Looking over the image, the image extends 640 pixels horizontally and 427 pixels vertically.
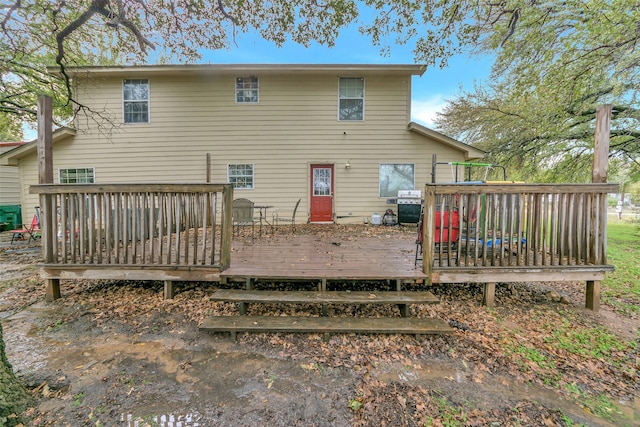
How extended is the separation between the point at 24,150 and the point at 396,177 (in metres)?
11.7

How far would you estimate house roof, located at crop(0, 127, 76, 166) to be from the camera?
8.20 metres

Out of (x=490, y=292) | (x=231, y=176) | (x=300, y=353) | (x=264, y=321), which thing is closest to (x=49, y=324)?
(x=264, y=321)

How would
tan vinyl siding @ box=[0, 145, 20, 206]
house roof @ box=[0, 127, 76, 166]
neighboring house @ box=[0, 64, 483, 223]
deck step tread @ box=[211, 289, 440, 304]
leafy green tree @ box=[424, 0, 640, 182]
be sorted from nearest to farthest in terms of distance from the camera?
deck step tread @ box=[211, 289, 440, 304]
leafy green tree @ box=[424, 0, 640, 182]
house roof @ box=[0, 127, 76, 166]
neighboring house @ box=[0, 64, 483, 223]
tan vinyl siding @ box=[0, 145, 20, 206]

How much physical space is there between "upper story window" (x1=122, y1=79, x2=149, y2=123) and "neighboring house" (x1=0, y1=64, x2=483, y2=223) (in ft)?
0.10

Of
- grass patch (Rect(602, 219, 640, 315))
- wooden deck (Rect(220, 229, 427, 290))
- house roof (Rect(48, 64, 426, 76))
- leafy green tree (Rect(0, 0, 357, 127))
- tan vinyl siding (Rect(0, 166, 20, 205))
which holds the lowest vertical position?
grass patch (Rect(602, 219, 640, 315))

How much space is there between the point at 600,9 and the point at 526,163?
6500 millimetres

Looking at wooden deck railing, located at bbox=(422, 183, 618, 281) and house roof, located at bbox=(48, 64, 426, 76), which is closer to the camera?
wooden deck railing, located at bbox=(422, 183, 618, 281)

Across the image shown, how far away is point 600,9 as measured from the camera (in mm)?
5164

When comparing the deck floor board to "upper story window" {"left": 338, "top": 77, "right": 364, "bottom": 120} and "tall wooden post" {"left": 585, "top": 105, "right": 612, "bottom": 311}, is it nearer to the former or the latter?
"tall wooden post" {"left": 585, "top": 105, "right": 612, "bottom": 311}

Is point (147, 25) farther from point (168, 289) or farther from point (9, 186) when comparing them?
point (9, 186)

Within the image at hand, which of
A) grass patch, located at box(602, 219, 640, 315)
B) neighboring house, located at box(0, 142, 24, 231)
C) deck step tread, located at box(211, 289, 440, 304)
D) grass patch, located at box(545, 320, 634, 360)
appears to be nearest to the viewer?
grass patch, located at box(545, 320, 634, 360)

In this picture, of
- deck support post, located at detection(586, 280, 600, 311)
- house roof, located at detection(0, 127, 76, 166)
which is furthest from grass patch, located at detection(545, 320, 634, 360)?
house roof, located at detection(0, 127, 76, 166)

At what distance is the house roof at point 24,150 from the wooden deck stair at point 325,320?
949cm

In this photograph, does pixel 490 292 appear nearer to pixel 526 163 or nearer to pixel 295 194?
pixel 295 194
